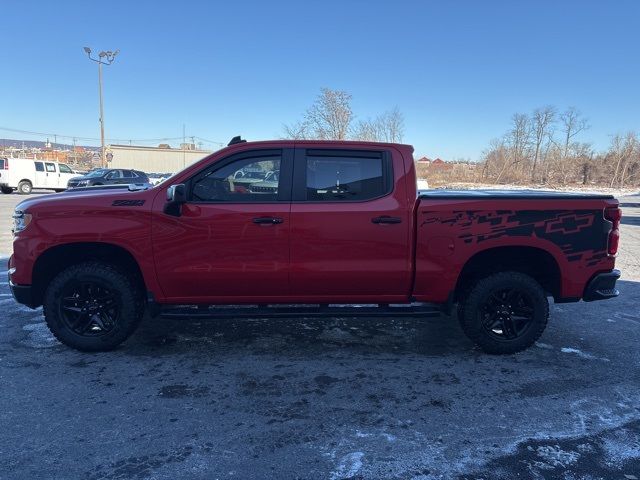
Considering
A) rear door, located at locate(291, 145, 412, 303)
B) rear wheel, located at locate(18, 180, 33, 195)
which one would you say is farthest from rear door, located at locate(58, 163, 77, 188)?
rear door, located at locate(291, 145, 412, 303)

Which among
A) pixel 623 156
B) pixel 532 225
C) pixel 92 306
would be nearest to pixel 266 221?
pixel 92 306

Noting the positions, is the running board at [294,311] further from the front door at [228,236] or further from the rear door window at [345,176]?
the rear door window at [345,176]

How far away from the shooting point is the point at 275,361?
4211 millimetres

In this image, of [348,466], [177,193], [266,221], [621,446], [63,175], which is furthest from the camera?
[63,175]

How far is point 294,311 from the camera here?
4270 mm

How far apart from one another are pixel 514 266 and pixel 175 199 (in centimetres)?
328

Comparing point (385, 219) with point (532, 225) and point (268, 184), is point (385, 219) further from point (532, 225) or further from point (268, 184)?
point (532, 225)

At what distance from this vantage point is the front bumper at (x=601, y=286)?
4344 mm

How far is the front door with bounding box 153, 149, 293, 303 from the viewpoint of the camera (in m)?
4.11

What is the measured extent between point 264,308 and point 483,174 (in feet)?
166

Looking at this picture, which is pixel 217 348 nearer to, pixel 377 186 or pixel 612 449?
pixel 377 186

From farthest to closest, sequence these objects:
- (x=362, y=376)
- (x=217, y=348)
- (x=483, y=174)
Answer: (x=483, y=174) → (x=217, y=348) → (x=362, y=376)

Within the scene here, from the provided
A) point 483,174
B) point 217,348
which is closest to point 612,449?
point 217,348

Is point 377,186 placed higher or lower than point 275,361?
higher
